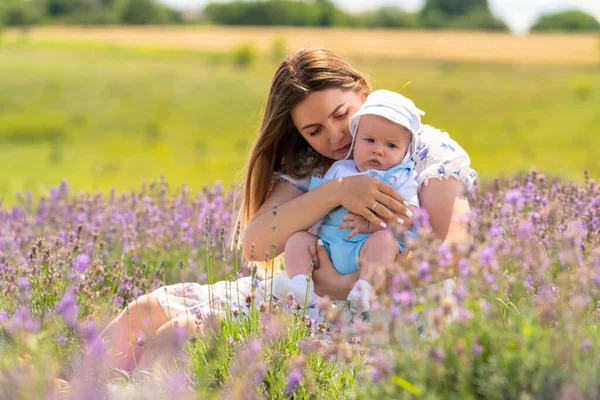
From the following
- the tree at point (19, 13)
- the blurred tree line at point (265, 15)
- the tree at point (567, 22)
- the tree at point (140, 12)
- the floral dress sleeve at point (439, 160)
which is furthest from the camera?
the tree at point (567, 22)

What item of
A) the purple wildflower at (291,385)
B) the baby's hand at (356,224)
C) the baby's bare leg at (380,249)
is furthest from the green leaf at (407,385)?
the baby's hand at (356,224)

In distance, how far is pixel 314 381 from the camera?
243cm

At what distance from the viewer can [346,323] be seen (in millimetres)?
2781

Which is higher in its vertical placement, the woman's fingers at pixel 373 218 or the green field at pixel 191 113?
the woman's fingers at pixel 373 218

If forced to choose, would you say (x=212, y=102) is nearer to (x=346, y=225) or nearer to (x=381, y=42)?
(x=381, y=42)

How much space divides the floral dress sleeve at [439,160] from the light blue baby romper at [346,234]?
0.08 m

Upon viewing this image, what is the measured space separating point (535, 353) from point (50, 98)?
1054 inches

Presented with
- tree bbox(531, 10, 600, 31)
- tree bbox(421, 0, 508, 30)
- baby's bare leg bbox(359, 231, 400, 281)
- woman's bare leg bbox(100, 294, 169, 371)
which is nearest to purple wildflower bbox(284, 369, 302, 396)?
baby's bare leg bbox(359, 231, 400, 281)

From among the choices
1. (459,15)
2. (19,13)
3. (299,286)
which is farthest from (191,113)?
(459,15)

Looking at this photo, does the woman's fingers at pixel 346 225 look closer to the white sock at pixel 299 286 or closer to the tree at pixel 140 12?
the white sock at pixel 299 286

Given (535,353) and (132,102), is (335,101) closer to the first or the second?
(535,353)

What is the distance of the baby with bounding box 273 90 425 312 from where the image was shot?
114 inches

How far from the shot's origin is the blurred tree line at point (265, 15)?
74062 millimetres

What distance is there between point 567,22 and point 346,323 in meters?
94.4
